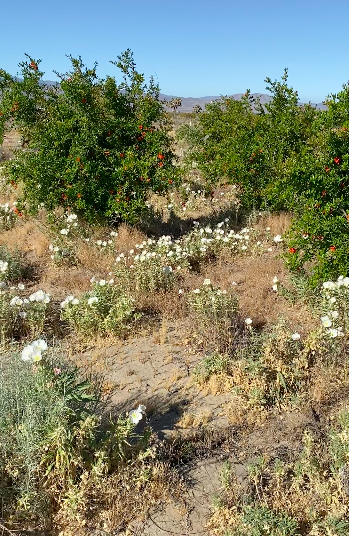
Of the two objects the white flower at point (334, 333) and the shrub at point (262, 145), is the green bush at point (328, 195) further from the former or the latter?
the shrub at point (262, 145)

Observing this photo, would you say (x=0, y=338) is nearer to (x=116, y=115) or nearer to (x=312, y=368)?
(x=312, y=368)

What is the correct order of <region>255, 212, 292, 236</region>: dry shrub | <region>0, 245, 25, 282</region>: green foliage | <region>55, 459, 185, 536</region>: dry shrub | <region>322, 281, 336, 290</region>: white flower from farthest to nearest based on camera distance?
<region>255, 212, 292, 236</region>: dry shrub → <region>0, 245, 25, 282</region>: green foliage → <region>322, 281, 336, 290</region>: white flower → <region>55, 459, 185, 536</region>: dry shrub

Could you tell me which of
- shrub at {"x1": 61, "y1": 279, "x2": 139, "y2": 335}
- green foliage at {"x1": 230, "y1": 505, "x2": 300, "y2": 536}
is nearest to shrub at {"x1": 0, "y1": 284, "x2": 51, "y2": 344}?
shrub at {"x1": 61, "y1": 279, "x2": 139, "y2": 335}

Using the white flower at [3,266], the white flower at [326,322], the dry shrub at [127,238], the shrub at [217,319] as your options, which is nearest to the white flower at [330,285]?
the white flower at [326,322]

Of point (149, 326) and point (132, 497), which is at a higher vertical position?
point (149, 326)

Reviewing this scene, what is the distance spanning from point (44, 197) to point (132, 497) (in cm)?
616

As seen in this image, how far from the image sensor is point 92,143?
7910 millimetres

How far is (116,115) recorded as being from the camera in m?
8.34

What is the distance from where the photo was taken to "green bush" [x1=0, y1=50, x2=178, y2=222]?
314 inches

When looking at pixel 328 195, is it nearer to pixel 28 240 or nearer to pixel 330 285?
pixel 330 285

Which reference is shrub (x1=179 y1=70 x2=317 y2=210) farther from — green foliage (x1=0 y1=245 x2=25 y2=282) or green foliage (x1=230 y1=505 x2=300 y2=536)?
green foliage (x1=230 y1=505 x2=300 y2=536)

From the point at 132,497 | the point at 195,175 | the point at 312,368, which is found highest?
the point at 195,175

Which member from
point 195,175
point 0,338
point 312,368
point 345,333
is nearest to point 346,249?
point 345,333

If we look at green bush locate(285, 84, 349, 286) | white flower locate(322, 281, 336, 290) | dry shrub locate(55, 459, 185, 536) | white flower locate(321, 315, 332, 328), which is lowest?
dry shrub locate(55, 459, 185, 536)
